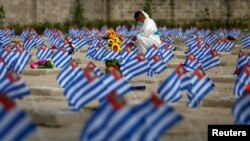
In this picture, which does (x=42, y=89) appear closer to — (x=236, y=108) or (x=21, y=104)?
(x=21, y=104)

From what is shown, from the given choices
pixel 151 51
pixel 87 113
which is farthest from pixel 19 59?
pixel 87 113

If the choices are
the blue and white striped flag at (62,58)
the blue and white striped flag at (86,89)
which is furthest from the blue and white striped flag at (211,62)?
the blue and white striped flag at (86,89)

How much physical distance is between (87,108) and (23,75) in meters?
7.48

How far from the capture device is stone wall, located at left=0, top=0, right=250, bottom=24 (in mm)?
46781

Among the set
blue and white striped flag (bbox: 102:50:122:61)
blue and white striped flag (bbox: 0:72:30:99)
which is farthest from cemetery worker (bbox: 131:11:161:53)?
blue and white striped flag (bbox: 0:72:30:99)

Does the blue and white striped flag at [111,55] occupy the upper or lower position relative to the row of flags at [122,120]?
lower

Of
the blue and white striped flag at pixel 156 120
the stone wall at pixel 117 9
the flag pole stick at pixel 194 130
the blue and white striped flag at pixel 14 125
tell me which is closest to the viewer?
the blue and white striped flag at pixel 14 125

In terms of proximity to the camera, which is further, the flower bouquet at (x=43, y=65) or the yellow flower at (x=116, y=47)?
the yellow flower at (x=116, y=47)

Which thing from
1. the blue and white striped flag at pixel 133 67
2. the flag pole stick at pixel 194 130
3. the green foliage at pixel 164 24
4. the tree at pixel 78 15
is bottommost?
the green foliage at pixel 164 24

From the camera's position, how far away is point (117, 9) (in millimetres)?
51531

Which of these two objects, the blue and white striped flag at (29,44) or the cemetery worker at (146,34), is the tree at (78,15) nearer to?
the blue and white striped flag at (29,44)

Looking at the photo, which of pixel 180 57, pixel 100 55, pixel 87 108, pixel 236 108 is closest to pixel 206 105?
pixel 87 108

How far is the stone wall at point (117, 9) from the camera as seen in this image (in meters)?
46.8

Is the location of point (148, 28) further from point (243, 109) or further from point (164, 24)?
point (164, 24)
